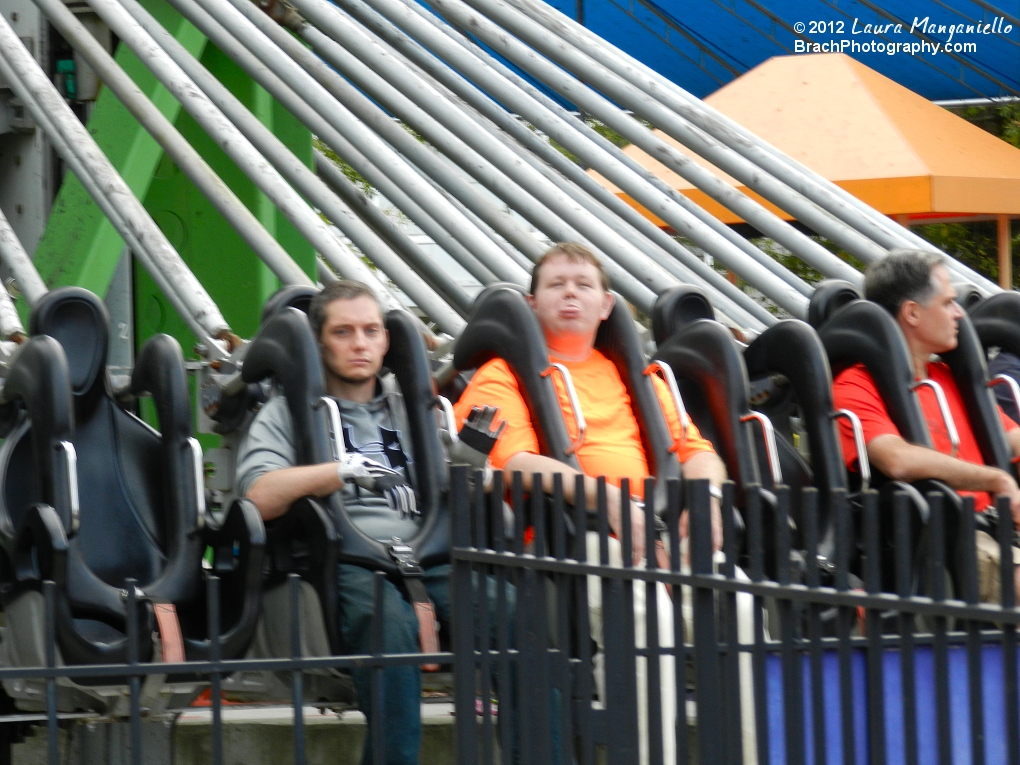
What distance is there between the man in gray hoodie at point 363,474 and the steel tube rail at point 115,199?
1.24 ft

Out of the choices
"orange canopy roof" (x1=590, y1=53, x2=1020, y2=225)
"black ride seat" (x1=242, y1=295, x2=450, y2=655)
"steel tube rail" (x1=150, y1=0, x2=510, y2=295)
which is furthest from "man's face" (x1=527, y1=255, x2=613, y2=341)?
"orange canopy roof" (x1=590, y1=53, x2=1020, y2=225)

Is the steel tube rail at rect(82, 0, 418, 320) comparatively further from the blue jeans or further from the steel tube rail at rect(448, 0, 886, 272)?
the blue jeans

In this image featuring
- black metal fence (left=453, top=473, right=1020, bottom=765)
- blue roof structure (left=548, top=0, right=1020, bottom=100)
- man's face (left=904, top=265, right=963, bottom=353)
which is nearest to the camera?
black metal fence (left=453, top=473, right=1020, bottom=765)

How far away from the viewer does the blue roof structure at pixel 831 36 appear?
932 centimetres

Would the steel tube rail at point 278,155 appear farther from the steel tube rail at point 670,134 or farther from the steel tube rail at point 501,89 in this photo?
the steel tube rail at point 670,134

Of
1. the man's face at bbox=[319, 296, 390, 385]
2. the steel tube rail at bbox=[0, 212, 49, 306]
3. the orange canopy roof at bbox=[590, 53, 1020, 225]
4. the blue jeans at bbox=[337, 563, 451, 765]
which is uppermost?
the orange canopy roof at bbox=[590, 53, 1020, 225]

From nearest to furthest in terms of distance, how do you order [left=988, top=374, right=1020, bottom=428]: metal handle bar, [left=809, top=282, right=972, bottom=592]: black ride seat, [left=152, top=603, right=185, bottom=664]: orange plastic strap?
[left=152, top=603, right=185, bottom=664]: orange plastic strap → [left=809, top=282, right=972, bottom=592]: black ride seat → [left=988, top=374, right=1020, bottom=428]: metal handle bar

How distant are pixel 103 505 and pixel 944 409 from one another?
1859 mm

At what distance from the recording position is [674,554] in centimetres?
176

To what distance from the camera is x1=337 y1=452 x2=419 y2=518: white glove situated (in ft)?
9.46

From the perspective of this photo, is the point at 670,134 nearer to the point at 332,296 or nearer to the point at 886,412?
the point at 886,412

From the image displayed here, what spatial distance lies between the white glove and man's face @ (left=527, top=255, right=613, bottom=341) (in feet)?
1.72

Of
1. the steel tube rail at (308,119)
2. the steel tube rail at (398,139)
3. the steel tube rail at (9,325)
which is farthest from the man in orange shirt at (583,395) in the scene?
the steel tube rail at (308,119)

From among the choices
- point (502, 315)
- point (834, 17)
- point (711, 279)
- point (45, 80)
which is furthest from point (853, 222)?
point (834, 17)
